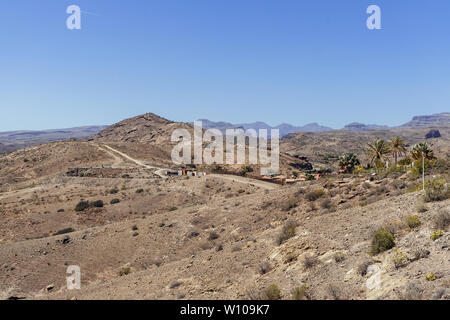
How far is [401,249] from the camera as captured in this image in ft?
35.4

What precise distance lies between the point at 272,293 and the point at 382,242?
157 inches

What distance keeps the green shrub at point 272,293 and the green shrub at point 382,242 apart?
11.3 ft

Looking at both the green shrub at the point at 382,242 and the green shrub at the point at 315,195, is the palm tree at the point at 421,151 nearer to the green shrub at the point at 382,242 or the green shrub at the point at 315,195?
the green shrub at the point at 315,195

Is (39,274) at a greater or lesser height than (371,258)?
lesser

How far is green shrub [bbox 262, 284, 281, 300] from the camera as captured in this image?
10.2 m

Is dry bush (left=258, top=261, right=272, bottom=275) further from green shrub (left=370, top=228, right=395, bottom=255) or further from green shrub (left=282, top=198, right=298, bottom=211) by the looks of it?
green shrub (left=282, top=198, right=298, bottom=211)

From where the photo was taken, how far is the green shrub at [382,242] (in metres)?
11.1

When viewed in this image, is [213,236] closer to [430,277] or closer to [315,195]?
[315,195]

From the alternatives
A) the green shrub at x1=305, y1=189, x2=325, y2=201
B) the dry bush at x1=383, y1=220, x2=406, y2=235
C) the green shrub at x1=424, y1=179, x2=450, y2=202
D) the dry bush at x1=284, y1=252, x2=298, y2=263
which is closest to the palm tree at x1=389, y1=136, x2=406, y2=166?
the green shrub at x1=305, y1=189, x2=325, y2=201

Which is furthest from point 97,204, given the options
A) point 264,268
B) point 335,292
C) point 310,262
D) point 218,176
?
point 335,292

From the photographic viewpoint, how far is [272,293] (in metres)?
10.3

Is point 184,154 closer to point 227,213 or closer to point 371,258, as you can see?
point 227,213
